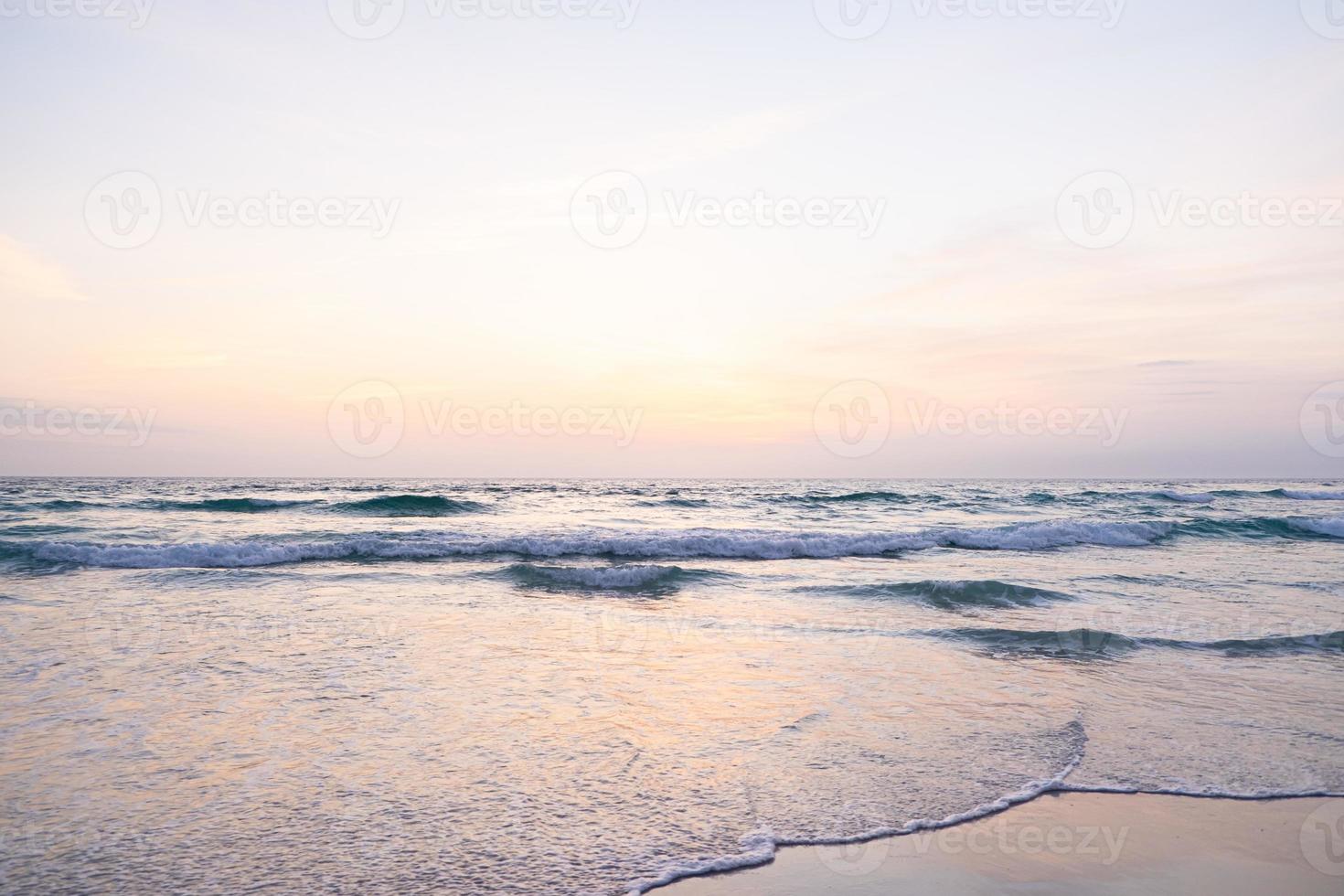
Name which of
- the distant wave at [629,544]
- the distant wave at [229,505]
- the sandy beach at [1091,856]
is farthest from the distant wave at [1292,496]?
the sandy beach at [1091,856]

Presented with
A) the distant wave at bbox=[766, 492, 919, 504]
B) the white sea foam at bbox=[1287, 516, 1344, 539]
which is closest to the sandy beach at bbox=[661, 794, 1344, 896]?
the white sea foam at bbox=[1287, 516, 1344, 539]

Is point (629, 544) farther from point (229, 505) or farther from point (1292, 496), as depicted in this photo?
point (1292, 496)

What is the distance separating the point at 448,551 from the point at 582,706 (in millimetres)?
14349

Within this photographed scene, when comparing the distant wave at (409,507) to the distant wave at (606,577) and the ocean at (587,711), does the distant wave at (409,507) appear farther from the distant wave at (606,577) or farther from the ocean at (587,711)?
the distant wave at (606,577)

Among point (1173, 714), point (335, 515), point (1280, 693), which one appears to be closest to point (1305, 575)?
point (1280, 693)

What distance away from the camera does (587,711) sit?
6.95 metres

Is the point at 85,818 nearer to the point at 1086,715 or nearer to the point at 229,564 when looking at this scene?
the point at 1086,715

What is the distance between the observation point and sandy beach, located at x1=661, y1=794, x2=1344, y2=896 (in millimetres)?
4195

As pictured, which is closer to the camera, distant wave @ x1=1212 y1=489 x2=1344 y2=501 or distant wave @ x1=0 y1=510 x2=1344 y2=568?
distant wave @ x1=0 y1=510 x2=1344 y2=568

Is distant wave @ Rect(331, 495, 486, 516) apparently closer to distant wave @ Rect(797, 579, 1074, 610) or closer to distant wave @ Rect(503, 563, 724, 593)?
distant wave @ Rect(503, 563, 724, 593)

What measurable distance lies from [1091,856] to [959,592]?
10.6 meters

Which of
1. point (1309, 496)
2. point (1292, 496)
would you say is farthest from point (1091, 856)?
point (1309, 496)

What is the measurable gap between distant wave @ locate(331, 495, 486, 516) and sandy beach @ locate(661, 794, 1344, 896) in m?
30.8

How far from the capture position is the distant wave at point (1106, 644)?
1001cm
